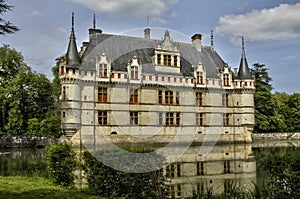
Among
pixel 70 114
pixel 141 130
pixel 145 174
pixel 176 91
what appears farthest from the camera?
pixel 176 91

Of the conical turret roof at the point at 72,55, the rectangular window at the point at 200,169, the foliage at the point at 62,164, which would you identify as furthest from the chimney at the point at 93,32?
the foliage at the point at 62,164

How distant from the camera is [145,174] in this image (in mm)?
6723

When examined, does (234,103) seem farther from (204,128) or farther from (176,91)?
(176,91)

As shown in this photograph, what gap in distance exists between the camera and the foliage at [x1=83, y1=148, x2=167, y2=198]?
6.72m

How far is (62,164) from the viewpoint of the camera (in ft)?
28.2

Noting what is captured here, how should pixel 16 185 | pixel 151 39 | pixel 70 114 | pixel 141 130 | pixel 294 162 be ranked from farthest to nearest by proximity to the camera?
pixel 151 39, pixel 141 130, pixel 70 114, pixel 16 185, pixel 294 162

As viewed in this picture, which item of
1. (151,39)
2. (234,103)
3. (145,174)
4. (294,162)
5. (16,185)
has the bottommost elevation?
(16,185)

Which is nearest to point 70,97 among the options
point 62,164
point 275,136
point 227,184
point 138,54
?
point 138,54

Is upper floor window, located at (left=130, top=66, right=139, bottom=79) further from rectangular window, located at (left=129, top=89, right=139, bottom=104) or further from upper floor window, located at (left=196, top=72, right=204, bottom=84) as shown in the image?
upper floor window, located at (left=196, top=72, right=204, bottom=84)

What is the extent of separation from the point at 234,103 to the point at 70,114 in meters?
15.0

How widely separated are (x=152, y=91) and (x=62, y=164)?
1867 centimetres

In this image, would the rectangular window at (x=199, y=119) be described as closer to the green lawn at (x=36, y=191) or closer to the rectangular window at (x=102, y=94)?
the rectangular window at (x=102, y=94)

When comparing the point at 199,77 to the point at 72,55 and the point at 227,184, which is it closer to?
the point at 72,55

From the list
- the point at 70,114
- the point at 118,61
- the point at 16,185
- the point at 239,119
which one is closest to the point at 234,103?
the point at 239,119
